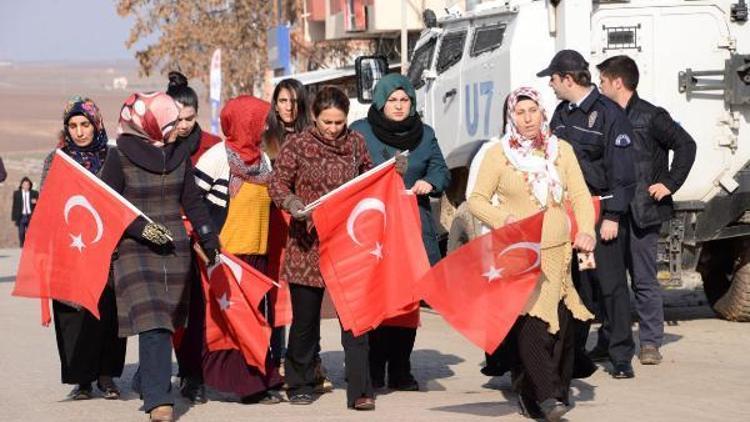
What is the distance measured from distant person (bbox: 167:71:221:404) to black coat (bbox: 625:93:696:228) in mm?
2747

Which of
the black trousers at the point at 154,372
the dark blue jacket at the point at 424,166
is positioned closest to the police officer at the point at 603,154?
the dark blue jacket at the point at 424,166

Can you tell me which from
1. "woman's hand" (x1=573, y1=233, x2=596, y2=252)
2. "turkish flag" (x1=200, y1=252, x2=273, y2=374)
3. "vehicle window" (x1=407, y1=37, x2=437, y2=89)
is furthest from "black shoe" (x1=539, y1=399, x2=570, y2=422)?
"vehicle window" (x1=407, y1=37, x2=437, y2=89)

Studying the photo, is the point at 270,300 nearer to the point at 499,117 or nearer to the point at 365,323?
the point at 365,323

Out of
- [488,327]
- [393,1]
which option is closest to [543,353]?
[488,327]

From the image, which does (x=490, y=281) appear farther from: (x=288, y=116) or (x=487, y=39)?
(x=487, y=39)

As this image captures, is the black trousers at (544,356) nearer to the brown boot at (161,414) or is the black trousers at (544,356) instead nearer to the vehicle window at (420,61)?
the brown boot at (161,414)

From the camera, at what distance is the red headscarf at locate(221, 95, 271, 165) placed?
1010 cm

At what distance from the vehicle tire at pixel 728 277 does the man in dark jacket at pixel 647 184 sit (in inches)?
90.0

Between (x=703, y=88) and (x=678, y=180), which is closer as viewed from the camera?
(x=678, y=180)

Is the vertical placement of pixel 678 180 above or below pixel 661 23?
below

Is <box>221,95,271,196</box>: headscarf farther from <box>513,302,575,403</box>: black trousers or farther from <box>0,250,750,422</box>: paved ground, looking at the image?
<box>513,302,575,403</box>: black trousers

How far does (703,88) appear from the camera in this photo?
43.4 ft

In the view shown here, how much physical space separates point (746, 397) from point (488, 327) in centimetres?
181

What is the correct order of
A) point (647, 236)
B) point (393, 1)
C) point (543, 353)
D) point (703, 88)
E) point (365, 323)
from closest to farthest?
point (543, 353) < point (365, 323) < point (647, 236) < point (703, 88) < point (393, 1)
